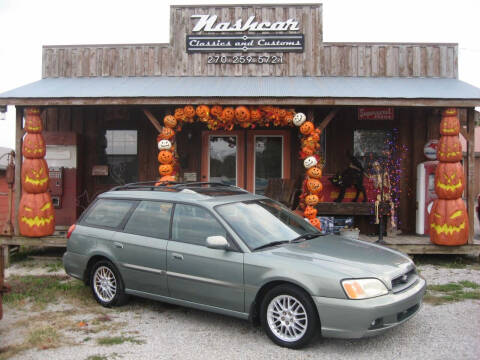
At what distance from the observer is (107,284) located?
5680mm

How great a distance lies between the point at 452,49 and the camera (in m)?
10.3

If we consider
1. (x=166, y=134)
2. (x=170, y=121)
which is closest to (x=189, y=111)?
(x=170, y=121)

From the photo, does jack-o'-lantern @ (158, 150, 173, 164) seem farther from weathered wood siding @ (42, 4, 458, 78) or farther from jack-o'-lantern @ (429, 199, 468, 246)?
jack-o'-lantern @ (429, 199, 468, 246)

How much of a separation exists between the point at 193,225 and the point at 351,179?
584 cm

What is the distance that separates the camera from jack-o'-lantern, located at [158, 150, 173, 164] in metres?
8.58

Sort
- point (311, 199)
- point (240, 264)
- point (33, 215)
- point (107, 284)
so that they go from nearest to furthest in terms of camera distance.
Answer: point (240, 264)
point (107, 284)
point (311, 199)
point (33, 215)

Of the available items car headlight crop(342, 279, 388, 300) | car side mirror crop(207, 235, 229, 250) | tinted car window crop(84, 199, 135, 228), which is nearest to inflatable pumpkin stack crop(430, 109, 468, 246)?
car headlight crop(342, 279, 388, 300)

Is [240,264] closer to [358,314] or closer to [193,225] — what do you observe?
[193,225]

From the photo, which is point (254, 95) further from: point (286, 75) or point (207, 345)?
point (207, 345)

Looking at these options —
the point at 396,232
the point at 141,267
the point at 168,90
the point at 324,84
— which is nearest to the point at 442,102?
the point at 324,84

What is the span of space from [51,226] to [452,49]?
994 cm

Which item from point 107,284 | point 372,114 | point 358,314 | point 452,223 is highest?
point 372,114

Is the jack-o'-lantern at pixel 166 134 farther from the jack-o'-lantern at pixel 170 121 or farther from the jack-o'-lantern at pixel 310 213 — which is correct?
the jack-o'-lantern at pixel 310 213

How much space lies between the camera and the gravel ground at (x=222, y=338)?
4172 millimetres
